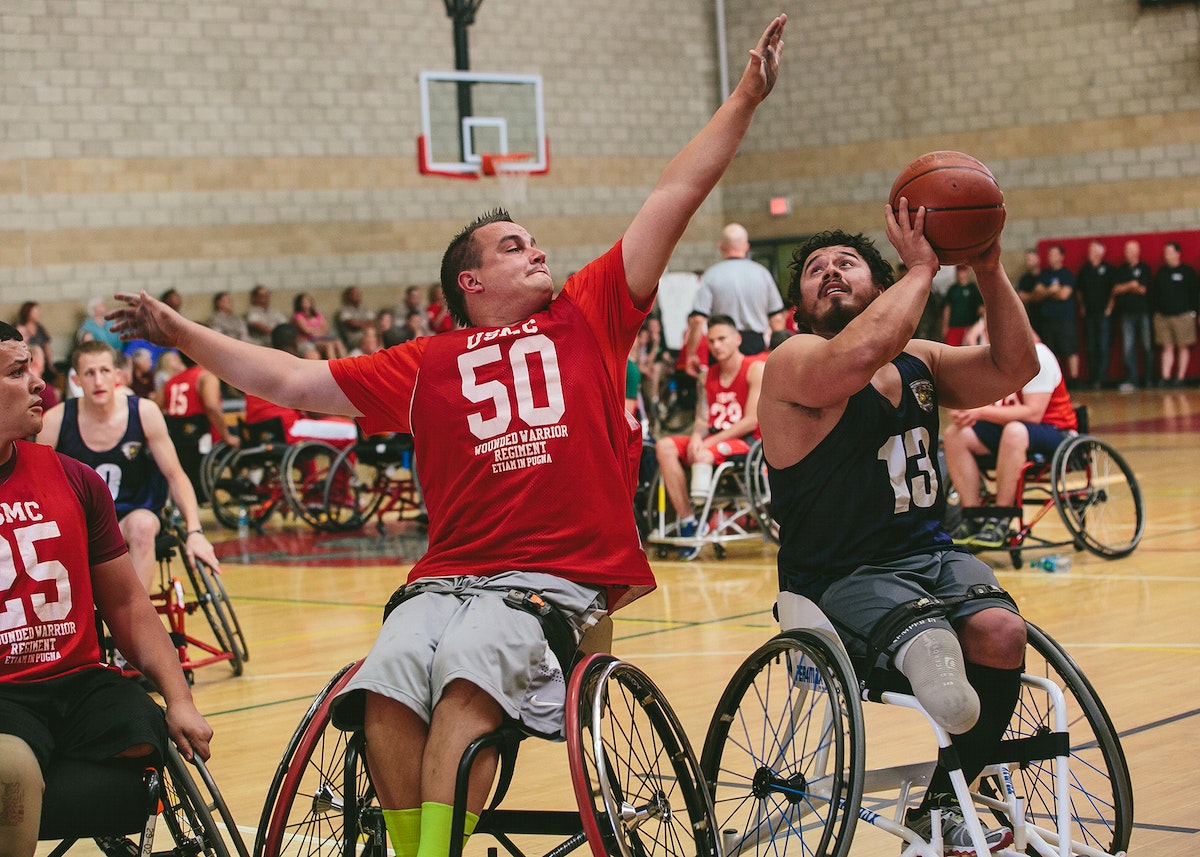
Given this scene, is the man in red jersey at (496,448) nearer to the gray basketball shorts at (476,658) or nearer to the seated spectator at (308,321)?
the gray basketball shorts at (476,658)

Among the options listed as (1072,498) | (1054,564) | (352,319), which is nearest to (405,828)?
(1054,564)

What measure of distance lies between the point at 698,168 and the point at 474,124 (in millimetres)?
12411

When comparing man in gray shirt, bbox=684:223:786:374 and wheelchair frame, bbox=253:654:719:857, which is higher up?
man in gray shirt, bbox=684:223:786:374

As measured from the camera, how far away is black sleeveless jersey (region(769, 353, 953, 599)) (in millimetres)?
2838

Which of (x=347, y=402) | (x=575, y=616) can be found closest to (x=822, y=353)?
(x=575, y=616)

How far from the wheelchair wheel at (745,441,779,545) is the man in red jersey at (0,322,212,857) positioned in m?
4.53

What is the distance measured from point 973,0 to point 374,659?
54.2ft

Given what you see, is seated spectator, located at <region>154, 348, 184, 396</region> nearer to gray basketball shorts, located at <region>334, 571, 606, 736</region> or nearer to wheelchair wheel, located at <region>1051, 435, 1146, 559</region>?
wheelchair wheel, located at <region>1051, 435, 1146, 559</region>

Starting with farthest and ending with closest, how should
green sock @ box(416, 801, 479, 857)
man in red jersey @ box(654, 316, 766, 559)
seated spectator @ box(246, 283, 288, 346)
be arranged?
seated spectator @ box(246, 283, 288, 346)
man in red jersey @ box(654, 316, 766, 559)
green sock @ box(416, 801, 479, 857)

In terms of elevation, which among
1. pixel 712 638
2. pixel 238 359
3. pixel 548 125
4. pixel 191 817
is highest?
pixel 548 125

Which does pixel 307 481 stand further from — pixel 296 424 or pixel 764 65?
pixel 764 65

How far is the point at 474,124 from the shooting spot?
14.8 m

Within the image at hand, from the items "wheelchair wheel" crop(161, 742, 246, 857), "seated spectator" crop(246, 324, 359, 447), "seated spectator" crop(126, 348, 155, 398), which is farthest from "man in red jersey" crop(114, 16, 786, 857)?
"seated spectator" crop(126, 348, 155, 398)

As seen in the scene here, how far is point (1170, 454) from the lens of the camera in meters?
10.4
